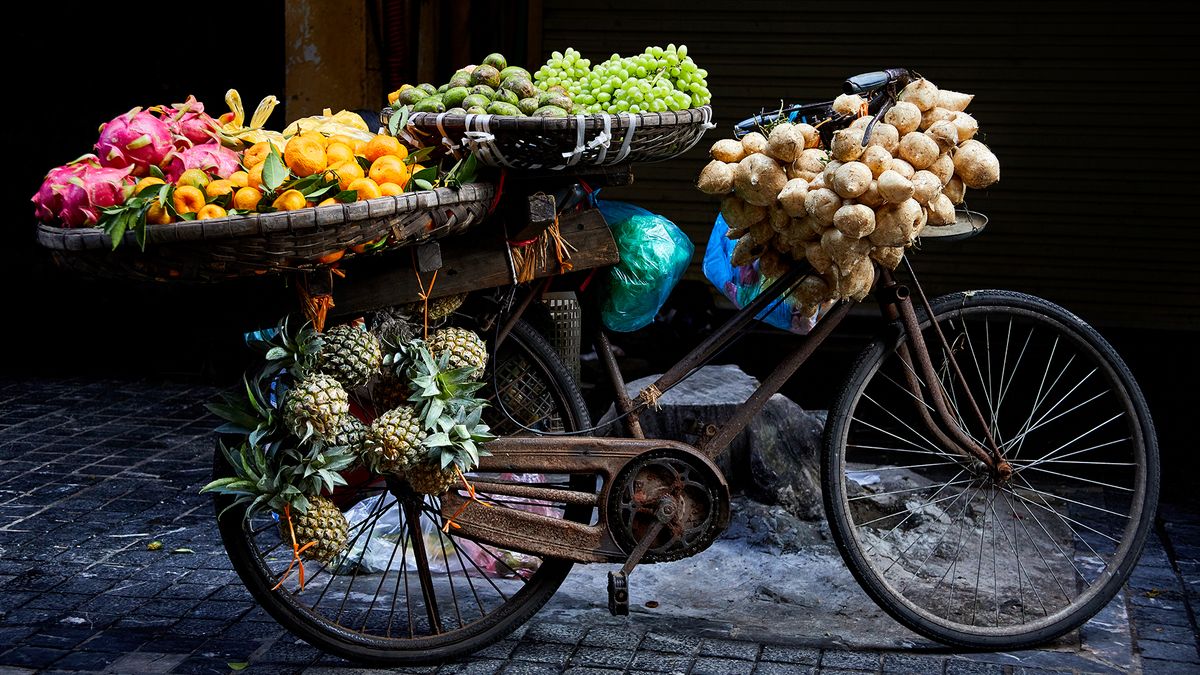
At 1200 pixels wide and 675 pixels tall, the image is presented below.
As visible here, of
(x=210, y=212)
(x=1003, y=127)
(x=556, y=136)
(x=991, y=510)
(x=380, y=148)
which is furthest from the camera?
(x=1003, y=127)

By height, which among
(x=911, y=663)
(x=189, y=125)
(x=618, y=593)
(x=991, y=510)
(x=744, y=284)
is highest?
(x=189, y=125)

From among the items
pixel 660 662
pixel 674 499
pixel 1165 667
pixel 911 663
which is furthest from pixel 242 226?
pixel 1165 667

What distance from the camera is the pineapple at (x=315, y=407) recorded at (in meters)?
3.23

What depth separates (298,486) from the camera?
3354 millimetres

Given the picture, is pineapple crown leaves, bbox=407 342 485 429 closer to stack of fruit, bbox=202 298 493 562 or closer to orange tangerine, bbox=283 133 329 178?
stack of fruit, bbox=202 298 493 562

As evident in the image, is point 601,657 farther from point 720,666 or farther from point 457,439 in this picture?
point 457,439

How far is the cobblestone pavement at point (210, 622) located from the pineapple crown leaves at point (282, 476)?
64 cm

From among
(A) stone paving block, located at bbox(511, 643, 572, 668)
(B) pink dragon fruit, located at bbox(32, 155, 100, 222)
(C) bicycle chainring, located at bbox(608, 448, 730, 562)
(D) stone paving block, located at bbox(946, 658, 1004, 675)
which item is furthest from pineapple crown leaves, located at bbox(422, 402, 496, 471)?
(D) stone paving block, located at bbox(946, 658, 1004, 675)

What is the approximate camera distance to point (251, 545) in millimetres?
3537

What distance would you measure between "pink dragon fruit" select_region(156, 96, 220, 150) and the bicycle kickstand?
1.70m

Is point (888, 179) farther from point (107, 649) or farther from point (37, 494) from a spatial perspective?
point (37, 494)

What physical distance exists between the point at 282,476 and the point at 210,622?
952 mm

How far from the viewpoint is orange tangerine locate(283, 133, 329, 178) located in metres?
3.19

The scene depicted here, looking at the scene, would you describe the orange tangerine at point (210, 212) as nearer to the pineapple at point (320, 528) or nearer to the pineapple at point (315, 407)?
the pineapple at point (315, 407)
